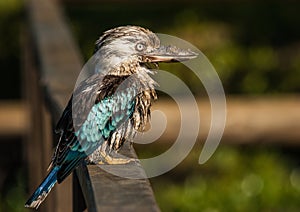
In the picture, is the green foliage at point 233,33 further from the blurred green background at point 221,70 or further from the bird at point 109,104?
the bird at point 109,104

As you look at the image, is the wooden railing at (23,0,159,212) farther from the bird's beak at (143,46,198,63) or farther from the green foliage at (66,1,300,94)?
the green foliage at (66,1,300,94)

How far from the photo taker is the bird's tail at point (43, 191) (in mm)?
3133

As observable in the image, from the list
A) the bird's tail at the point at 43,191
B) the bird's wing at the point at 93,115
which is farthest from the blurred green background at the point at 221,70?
the bird's tail at the point at 43,191

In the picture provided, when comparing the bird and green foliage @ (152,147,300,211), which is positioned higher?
the bird

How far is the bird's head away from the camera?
351cm

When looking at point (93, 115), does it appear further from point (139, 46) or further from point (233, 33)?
point (233, 33)

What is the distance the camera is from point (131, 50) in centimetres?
355

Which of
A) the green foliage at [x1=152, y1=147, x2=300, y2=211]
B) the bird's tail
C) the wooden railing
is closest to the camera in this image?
the wooden railing

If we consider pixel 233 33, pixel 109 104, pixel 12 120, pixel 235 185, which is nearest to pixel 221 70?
pixel 233 33

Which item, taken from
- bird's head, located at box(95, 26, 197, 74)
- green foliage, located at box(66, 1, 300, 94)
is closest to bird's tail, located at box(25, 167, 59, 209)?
bird's head, located at box(95, 26, 197, 74)

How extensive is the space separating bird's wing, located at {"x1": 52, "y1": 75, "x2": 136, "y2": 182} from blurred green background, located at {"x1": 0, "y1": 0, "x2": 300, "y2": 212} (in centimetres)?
385

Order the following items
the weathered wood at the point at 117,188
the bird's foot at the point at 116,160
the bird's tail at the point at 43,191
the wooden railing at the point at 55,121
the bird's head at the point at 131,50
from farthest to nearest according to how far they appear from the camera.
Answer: the bird's head at the point at 131,50, the bird's tail at the point at 43,191, the bird's foot at the point at 116,160, the wooden railing at the point at 55,121, the weathered wood at the point at 117,188

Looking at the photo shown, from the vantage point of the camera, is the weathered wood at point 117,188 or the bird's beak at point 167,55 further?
the bird's beak at point 167,55

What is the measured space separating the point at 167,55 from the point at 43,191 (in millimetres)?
706
